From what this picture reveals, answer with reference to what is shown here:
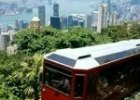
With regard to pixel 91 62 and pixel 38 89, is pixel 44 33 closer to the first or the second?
pixel 38 89

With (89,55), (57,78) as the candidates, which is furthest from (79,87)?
(89,55)

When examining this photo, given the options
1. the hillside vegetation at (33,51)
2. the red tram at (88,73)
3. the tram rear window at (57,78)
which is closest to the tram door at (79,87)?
the red tram at (88,73)

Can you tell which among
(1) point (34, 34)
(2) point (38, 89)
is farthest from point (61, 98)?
A: (1) point (34, 34)

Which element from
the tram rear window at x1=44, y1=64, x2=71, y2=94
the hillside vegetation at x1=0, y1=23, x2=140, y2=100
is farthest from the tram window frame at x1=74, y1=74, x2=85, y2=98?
the hillside vegetation at x1=0, y1=23, x2=140, y2=100

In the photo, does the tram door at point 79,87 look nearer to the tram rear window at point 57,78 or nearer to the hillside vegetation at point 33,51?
the tram rear window at point 57,78

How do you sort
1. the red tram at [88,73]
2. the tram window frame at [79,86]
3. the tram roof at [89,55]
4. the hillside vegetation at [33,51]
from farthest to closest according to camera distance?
the hillside vegetation at [33,51], the tram roof at [89,55], the red tram at [88,73], the tram window frame at [79,86]

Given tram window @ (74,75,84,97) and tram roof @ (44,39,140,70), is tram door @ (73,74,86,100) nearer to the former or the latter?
tram window @ (74,75,84,97)
